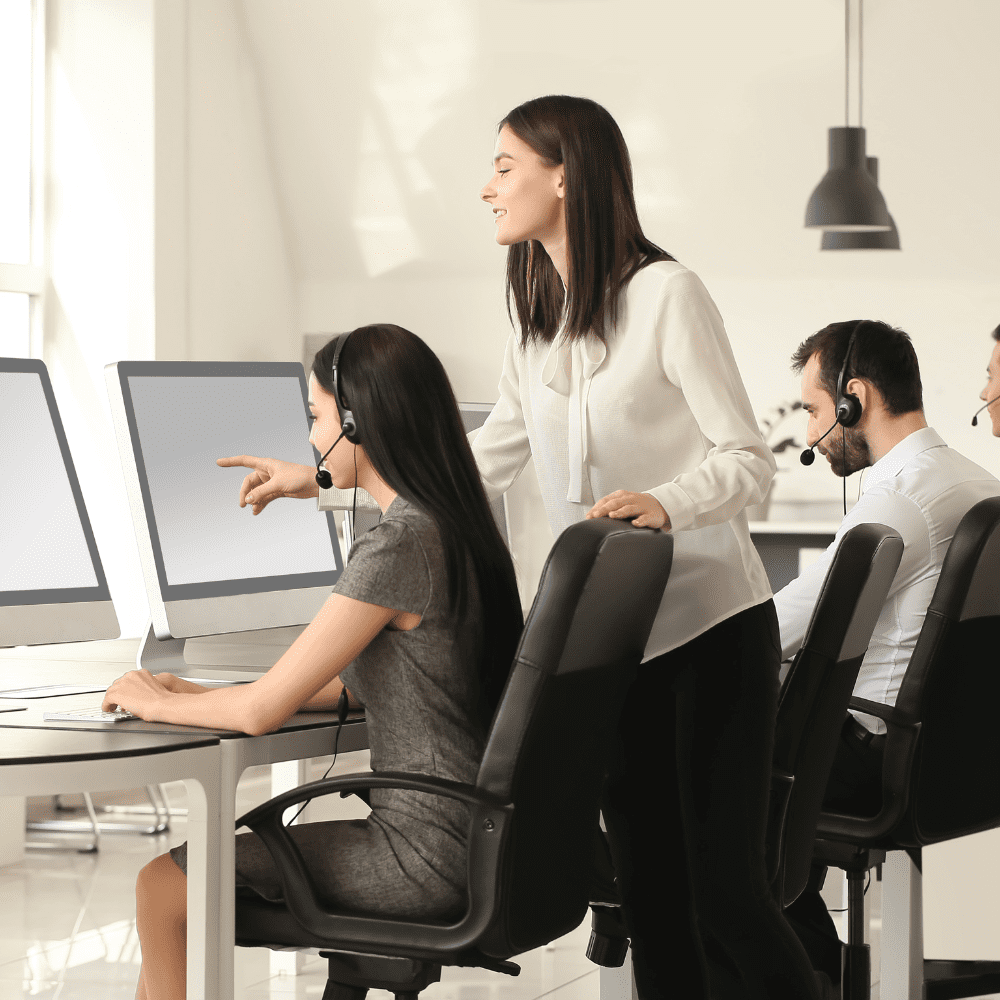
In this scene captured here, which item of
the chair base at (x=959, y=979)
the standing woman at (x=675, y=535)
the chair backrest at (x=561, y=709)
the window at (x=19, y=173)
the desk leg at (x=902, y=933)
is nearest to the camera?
the chair backrest at (x=561, y=709)

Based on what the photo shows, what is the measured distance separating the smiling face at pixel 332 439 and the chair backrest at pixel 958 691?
3.38 feet

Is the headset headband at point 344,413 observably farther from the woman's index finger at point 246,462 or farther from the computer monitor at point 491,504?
the computer monitor at point 491,504

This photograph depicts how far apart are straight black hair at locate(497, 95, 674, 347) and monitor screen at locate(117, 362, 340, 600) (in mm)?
688

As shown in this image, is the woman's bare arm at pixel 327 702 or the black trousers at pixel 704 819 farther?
the woman's bare arm at pixel 327 702

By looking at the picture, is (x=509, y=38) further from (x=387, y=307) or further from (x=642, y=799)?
(x=642, y=799)

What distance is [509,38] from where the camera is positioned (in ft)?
20.4

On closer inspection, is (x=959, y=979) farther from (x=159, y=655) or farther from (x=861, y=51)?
(x=861, y=51)

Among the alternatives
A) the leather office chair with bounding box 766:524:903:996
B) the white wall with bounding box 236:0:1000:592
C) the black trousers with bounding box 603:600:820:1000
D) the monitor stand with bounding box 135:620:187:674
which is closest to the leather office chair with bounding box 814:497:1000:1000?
the leather office chair with bounding box 766:524:903:996

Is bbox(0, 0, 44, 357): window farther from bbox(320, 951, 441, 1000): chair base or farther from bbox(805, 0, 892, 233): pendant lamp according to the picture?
bbox(320, 951, 441, 1000): chair base

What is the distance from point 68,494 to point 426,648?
794 mm

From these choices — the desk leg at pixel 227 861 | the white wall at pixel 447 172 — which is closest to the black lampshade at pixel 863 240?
the white wall at pixel 447 172

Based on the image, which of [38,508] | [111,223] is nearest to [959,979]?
[38,508]

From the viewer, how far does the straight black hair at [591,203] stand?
192cm

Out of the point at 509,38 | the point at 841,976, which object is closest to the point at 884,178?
the point at 509,38
